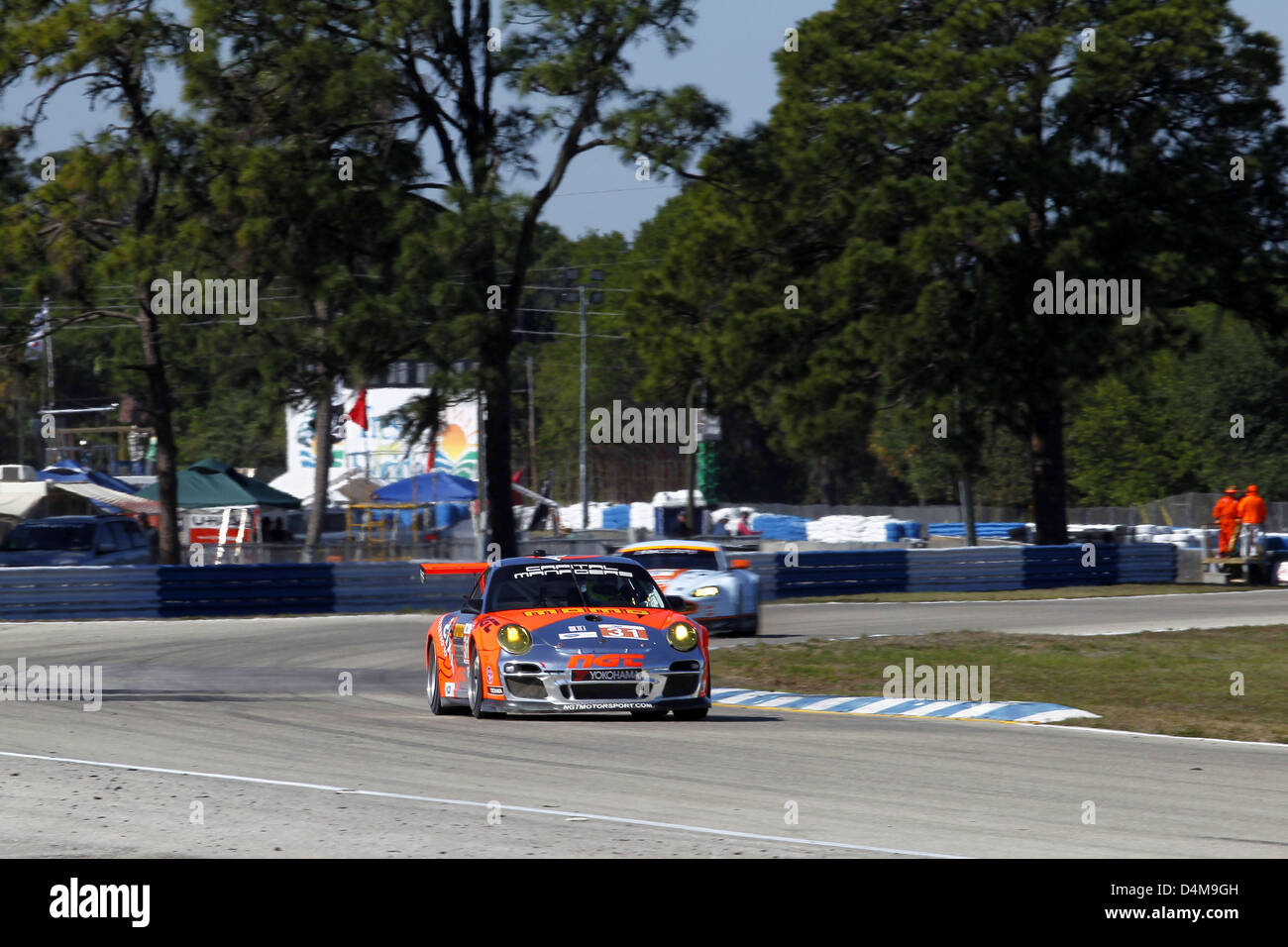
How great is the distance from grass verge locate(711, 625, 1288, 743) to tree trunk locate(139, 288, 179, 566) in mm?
15430

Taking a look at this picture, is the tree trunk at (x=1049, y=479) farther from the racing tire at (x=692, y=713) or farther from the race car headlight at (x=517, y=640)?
the race car headlight at (x=517, y=640)

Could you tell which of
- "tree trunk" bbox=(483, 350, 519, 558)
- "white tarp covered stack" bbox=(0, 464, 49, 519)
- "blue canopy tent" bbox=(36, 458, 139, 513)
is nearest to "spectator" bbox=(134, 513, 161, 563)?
"tree trunk" bbox=(483, 350, 519, 558)

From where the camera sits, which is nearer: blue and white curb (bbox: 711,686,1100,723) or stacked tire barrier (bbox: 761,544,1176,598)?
blue and white curb (bbox: 711,686,1100,723)

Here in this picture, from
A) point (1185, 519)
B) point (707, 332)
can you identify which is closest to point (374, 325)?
point (707, 332)

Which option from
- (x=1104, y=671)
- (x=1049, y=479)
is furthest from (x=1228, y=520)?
(x=1104, y=671)

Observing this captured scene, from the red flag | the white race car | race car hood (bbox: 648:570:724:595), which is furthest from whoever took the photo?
the red flag

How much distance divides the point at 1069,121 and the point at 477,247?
13735 mm

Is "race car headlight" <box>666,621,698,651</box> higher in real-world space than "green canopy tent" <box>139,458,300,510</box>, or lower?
lower

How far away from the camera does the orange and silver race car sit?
12242 millimetres

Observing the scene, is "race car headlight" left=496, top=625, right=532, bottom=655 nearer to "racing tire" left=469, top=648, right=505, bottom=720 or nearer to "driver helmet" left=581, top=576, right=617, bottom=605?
"racing tire" left=469, top=648, right=505, bottom=720

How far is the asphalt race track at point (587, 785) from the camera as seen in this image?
7.41 m

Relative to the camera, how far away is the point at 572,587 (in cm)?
1310

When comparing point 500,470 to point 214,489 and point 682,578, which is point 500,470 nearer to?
point 682,578

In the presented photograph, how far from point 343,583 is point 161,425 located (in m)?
6.07
